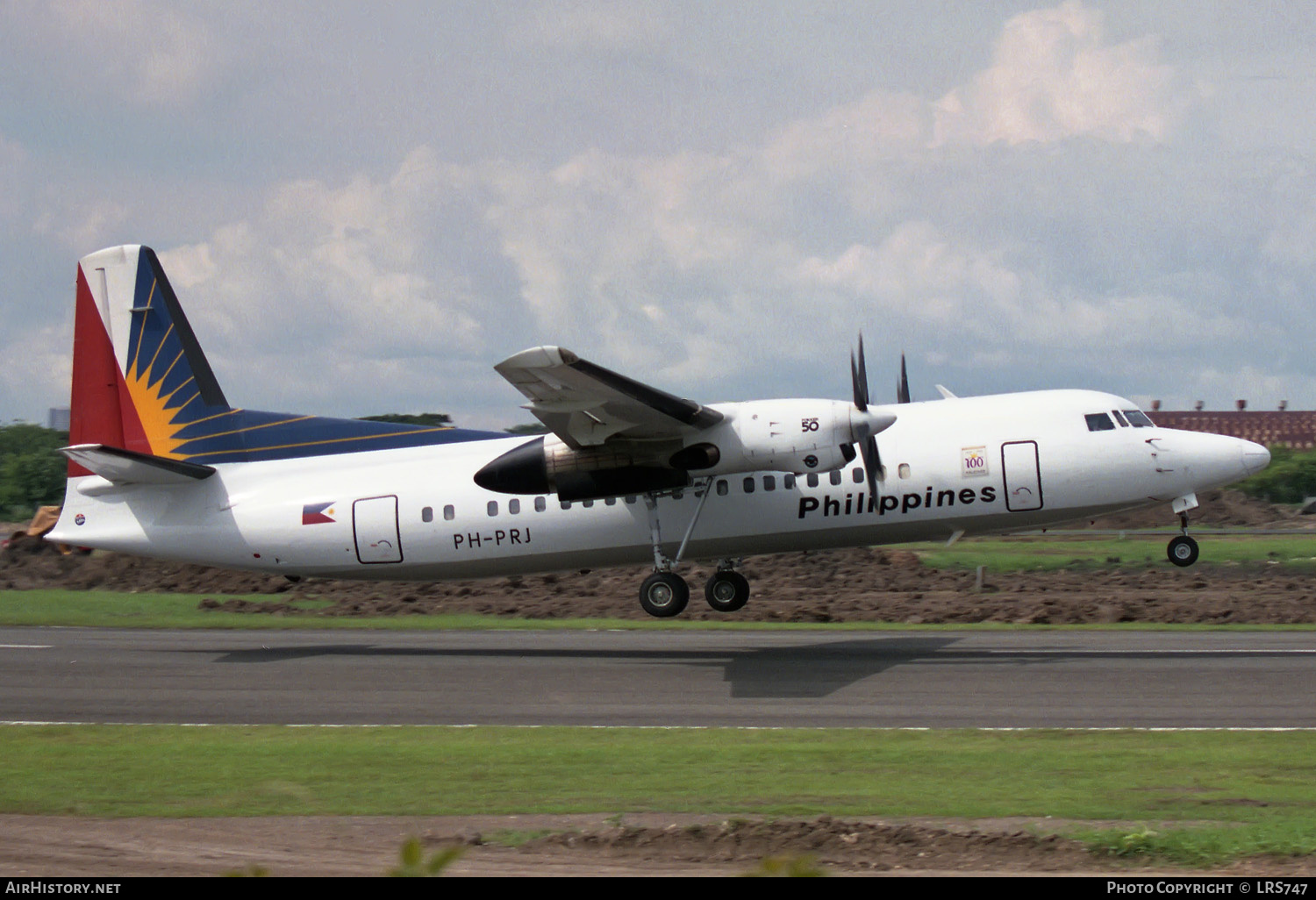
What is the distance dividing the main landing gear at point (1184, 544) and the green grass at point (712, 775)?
8045mm

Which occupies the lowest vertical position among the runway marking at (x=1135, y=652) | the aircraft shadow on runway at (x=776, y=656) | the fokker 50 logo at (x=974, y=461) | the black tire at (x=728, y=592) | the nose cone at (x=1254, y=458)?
the runway marking at (x=1135, y=652)

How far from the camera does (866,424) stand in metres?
20.3

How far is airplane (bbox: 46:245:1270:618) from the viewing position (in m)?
20.7

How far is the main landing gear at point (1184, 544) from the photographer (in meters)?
21.1

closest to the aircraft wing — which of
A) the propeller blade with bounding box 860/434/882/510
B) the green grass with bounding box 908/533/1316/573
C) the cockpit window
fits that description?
the propeller blade with bounding box 860/434/882/510

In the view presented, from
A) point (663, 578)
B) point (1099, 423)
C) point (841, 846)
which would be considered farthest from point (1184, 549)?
point (841, 846)

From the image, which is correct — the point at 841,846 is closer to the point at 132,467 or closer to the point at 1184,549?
the point at 1184,549

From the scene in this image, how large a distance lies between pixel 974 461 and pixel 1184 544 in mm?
4004

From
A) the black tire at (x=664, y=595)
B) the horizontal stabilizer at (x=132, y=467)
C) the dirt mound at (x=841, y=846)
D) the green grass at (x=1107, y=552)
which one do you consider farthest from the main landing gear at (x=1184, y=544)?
the horizontal stabilizer at (x=132, y=467)

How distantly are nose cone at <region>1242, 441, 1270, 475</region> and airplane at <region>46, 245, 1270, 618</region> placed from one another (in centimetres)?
5

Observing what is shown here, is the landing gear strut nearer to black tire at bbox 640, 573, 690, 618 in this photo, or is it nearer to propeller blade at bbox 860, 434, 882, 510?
propeller blade at bbox 860, 434, 882, 510

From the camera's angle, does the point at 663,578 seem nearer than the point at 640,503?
Yes

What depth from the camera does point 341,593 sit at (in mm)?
37000

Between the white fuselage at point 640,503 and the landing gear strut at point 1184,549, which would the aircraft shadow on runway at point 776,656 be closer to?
the white fuselage at point 640,503
